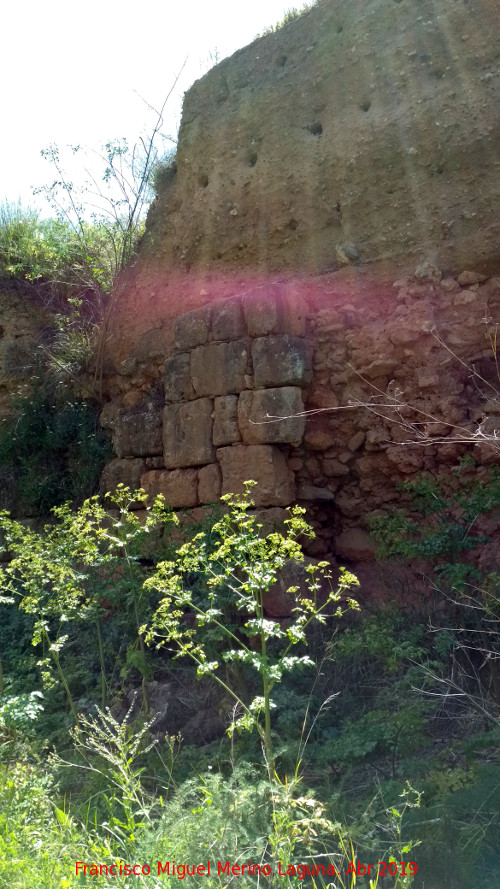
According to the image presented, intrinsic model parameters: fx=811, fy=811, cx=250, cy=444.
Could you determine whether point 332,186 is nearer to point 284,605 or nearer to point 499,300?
point 499,300

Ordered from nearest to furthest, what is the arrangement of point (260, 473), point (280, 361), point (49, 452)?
point (260, 473) → point (280, 361) → point (49, 452)

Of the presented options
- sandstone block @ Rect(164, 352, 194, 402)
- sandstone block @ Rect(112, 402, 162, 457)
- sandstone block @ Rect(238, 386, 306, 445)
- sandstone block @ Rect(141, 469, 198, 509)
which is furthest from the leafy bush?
sandstone block @ Rect(238, 386, 306, 445)

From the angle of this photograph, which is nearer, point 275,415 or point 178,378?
point 275,415

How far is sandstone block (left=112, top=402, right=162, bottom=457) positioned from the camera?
708 centimetres

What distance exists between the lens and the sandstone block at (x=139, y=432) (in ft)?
23.2

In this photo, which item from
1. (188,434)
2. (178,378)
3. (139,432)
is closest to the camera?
(188,434)

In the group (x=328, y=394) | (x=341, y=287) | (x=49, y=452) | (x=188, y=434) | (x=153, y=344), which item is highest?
(x=341, y=287)

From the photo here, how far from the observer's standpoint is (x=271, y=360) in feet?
20.9

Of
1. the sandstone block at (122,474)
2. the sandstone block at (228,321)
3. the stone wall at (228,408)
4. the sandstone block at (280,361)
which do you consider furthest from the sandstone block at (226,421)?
the sandstone block at (122,474)

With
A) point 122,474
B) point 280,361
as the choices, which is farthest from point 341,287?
point 122,474

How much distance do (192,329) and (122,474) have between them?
1455 millimetres

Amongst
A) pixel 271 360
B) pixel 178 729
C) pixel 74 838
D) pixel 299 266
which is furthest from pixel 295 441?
pixel 74 838

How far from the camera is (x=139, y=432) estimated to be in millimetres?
7184

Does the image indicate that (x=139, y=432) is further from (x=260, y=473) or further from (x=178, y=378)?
(x=260, y=473)
